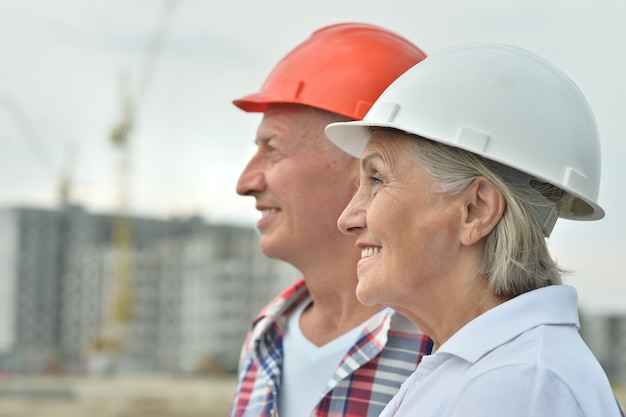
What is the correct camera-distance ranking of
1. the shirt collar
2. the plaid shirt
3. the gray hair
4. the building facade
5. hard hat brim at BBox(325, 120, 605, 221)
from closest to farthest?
the shirt collar < the gray hair < hard hat brim at BBox(325, 120, 605, 221) < the plaid shirt < the building facade

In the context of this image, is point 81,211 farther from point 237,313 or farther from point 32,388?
point 32,388

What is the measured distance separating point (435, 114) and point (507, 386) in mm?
538

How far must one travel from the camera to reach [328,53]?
2.72 metres

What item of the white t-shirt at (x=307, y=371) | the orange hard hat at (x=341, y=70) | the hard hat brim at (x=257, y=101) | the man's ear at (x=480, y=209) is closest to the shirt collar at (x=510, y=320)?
the man's ear at (x=480, y=209)

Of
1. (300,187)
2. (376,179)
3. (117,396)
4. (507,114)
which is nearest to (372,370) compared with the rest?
(300,187)

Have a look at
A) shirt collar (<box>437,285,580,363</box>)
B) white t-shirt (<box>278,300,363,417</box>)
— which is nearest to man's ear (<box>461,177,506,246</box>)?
shirt collar (<box>437,285,580,363</box>)

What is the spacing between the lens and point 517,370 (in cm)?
135

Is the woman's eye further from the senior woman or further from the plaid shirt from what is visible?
the plaid shirt

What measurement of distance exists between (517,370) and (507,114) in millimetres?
476

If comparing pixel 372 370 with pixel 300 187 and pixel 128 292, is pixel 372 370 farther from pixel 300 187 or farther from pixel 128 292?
pixel 128 292

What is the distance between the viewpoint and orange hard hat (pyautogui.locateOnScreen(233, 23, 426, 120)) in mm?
2621

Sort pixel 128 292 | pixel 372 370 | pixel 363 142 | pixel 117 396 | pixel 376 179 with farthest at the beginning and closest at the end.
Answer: pixel 128 292, pixel 117 396, pixel 372 370, pixel 363 142, pixel 376 179

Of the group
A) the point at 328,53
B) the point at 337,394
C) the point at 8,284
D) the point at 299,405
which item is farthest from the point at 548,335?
the point at 8,284

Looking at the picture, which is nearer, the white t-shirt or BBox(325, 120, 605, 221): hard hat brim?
BBox(325, 120, 605, 221): hard hat brim
